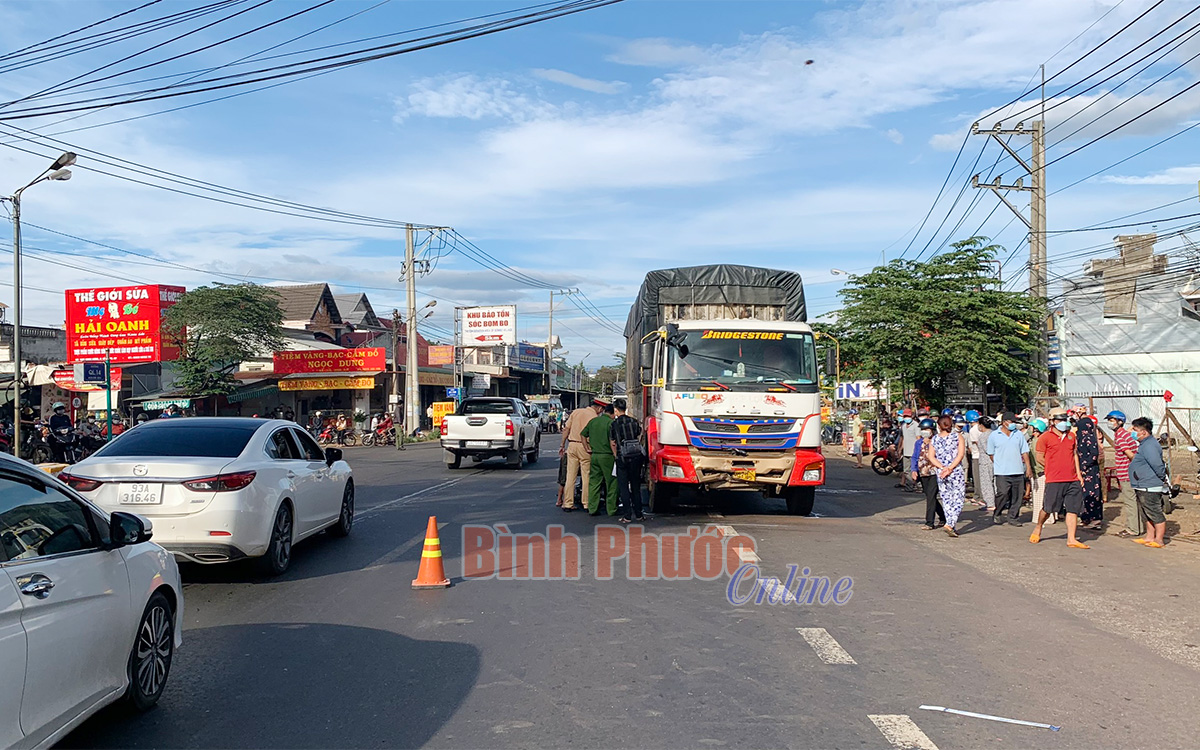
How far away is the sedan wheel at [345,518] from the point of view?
1159 cm

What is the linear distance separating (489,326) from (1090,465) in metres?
52.9

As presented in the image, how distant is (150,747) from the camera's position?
464cm

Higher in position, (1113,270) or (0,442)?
(1113,270)

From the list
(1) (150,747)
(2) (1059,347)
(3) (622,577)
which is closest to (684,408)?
(3) (622,577)

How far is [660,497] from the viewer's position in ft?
47.3

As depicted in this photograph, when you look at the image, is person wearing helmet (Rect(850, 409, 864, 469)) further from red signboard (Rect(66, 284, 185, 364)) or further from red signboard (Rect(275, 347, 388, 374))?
red signboard (Rect(66, 284, 185, 364))

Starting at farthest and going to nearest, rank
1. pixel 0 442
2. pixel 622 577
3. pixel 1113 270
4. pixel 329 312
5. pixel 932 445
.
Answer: pixel 329 312
pixel 1113 270
pixel 0 442
pixel 932 445
pixel 622 577

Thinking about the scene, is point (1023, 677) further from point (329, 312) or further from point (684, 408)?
point (329, 312)

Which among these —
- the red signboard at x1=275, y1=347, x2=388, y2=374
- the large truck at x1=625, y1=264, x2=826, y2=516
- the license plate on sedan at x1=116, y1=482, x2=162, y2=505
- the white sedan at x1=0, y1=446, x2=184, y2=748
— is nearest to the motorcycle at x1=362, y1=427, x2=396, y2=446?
the red signboard at x1=275, y1=347, x2=388, y2=374

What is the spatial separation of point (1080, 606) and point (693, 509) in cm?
755

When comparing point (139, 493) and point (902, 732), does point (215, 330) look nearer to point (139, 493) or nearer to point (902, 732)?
point (139, 493)

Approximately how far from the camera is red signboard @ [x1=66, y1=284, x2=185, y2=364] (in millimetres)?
37031

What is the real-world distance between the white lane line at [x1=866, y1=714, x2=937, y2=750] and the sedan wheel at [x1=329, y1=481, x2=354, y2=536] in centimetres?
778

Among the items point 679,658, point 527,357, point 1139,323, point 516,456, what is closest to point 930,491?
point 679,658
